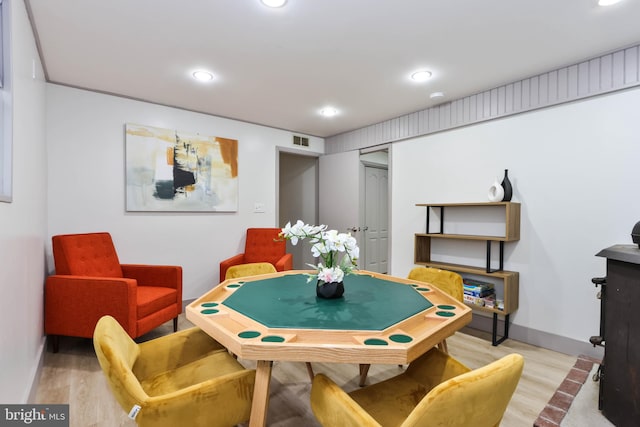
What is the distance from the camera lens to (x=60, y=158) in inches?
120

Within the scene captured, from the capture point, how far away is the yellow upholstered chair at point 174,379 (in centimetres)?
105

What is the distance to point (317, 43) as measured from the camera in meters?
2.32

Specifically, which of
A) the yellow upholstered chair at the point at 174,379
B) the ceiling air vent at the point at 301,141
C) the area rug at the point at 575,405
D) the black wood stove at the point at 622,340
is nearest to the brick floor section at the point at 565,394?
the area rug at the point at 575,405

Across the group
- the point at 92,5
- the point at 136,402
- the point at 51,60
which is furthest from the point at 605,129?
the point at 51,60

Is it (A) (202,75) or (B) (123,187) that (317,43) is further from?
(B) (123,187)

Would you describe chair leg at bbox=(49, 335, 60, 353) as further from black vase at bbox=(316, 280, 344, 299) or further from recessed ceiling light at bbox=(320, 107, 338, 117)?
recessed ceiling light at bbox=(320, 107, 338, 117)

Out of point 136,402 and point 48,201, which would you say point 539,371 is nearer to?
point 136,402

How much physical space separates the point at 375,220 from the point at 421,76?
9.02 feet

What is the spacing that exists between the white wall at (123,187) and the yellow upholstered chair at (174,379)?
227 centimetres

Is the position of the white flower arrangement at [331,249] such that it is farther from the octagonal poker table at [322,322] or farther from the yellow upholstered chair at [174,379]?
the yellow upholstered chair at [174,379]

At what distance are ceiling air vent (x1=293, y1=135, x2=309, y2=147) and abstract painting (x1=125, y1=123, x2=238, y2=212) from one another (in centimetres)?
104

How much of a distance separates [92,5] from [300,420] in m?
2.83

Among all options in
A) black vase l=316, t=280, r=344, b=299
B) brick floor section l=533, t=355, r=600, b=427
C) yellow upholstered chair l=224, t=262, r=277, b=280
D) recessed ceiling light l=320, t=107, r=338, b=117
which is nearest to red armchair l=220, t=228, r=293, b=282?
yellow upholstered chair l=224, t=262, r=277, b=280

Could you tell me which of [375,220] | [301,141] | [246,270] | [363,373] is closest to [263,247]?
[246,270]
